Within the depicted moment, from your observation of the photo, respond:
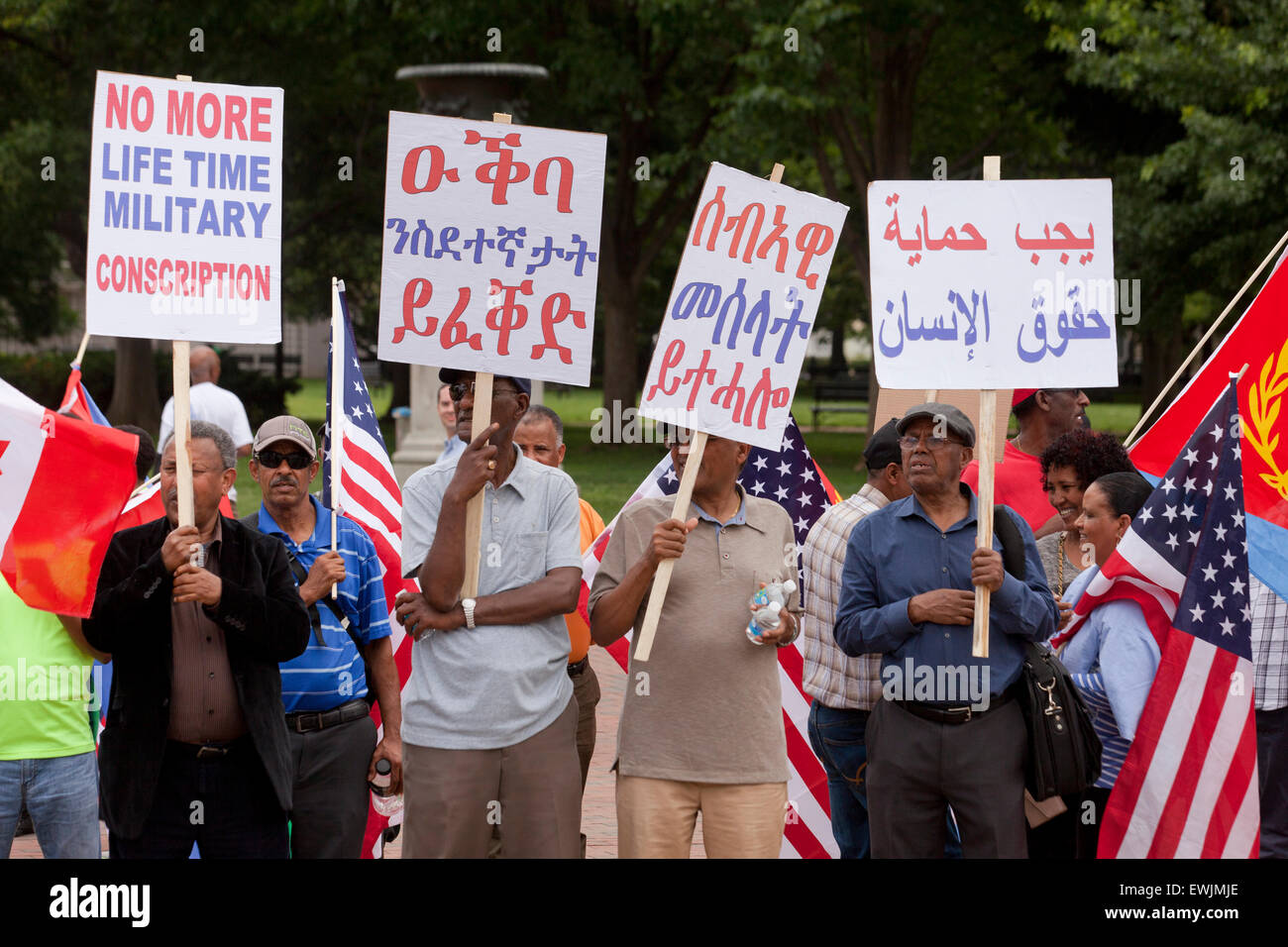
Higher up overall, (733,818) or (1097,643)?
(1097,643)

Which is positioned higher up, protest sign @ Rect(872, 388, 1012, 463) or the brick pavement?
protest sign @ Rect(872, 388, 1012, 463)

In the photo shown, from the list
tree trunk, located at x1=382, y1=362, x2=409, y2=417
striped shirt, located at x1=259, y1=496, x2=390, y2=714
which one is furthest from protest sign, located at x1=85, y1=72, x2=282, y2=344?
tree trunk, located at x1=382, y1=362, x2=409, y2=417

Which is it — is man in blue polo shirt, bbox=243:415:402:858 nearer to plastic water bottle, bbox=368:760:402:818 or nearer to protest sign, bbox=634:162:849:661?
plastic water bottle, bbox=368:760:402:818

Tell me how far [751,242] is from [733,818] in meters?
1.89

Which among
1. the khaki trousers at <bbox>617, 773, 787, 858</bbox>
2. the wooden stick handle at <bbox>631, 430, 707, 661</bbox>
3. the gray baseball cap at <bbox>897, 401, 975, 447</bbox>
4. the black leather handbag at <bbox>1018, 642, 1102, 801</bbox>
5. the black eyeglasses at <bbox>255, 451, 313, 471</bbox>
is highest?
the gray baseball cap at <bbox>897, 401, 975, 447</bbox>

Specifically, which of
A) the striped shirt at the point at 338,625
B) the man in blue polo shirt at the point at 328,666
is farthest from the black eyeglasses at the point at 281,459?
the striped shirt at the point at 338,625

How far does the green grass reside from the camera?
823 inches

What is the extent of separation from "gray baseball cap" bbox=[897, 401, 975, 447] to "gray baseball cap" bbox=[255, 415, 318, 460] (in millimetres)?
2045

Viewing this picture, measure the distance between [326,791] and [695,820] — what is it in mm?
1304

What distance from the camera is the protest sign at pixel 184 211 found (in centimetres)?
520

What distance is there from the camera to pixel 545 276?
515cm

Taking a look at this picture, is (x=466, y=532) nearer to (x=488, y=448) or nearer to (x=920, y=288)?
(x=488, y=448)
